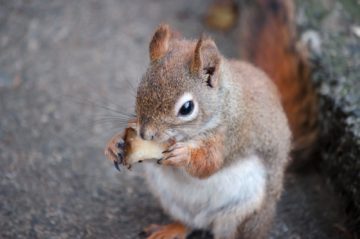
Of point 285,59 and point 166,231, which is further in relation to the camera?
point 285,59

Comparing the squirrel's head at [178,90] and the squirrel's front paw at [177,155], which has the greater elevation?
the squirrel's head at [178,90]

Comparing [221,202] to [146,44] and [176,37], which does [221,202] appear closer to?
[176,37]

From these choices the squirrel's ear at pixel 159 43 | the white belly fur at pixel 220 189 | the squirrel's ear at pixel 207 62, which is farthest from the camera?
the white belly fur at pixel 220 189

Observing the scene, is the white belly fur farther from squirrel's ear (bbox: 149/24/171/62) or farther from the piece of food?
squirrel's ear (bbox: 149/24/171/62)

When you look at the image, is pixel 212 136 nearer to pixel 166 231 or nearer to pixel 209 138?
pixel 209 138

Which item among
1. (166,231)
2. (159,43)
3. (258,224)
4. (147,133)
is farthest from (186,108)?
(166,231)

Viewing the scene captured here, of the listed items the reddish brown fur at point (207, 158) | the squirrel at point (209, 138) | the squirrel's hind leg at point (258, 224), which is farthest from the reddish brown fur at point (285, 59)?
the reddish brown fur at point (207, 158)

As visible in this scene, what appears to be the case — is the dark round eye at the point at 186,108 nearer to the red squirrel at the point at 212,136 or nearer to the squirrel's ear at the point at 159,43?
the red squirrel at the point at 212,136
